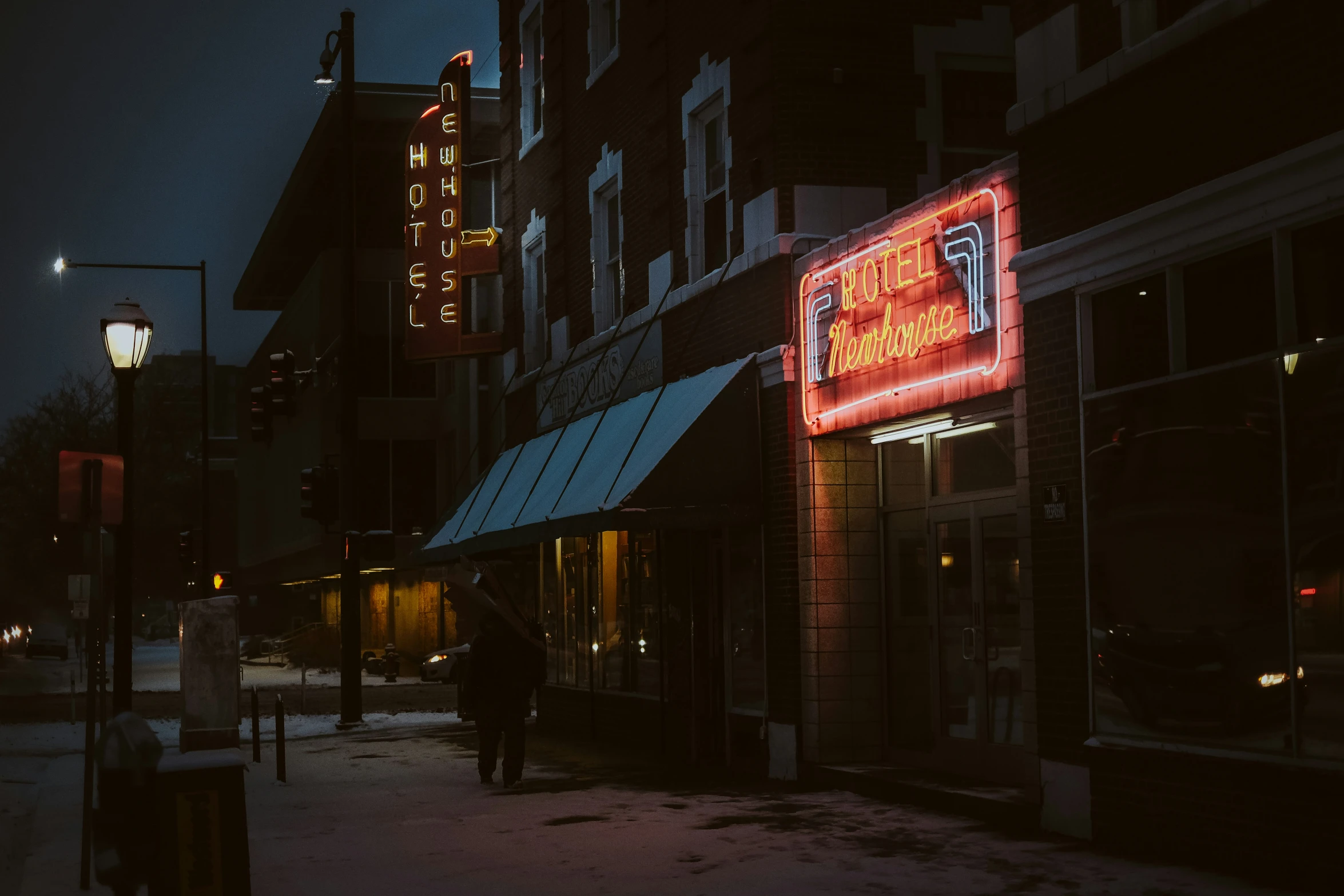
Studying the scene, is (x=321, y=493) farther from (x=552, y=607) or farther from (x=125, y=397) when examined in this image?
(x=125, y=397)

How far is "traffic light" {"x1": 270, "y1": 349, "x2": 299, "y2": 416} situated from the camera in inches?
884

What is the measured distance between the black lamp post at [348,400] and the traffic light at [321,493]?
0.17 metres

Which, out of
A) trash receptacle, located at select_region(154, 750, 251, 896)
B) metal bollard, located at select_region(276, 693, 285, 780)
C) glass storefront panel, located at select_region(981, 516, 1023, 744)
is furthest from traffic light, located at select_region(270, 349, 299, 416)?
trash receptacle, located at select_region(154, 750, 251, 896)

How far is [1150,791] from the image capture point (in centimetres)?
975

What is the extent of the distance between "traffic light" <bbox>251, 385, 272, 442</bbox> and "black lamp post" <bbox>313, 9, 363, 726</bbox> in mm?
1073

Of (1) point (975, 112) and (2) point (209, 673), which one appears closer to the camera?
(1) point (975, 112)

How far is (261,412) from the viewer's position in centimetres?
2294

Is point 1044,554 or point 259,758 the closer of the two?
point 1044,554

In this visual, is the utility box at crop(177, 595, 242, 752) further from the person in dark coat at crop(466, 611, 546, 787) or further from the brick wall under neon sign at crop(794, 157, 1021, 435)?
the brick wall under neon sign at crop(794, 157, 1021, 435)

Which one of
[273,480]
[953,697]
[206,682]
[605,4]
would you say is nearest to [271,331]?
[273,480]

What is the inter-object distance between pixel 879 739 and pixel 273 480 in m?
50.1

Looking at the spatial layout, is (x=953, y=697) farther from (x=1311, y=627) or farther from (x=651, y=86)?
(x=651, y=86)

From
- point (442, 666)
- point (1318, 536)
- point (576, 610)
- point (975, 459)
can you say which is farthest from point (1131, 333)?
point (442, 666)

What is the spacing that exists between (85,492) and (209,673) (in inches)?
202
